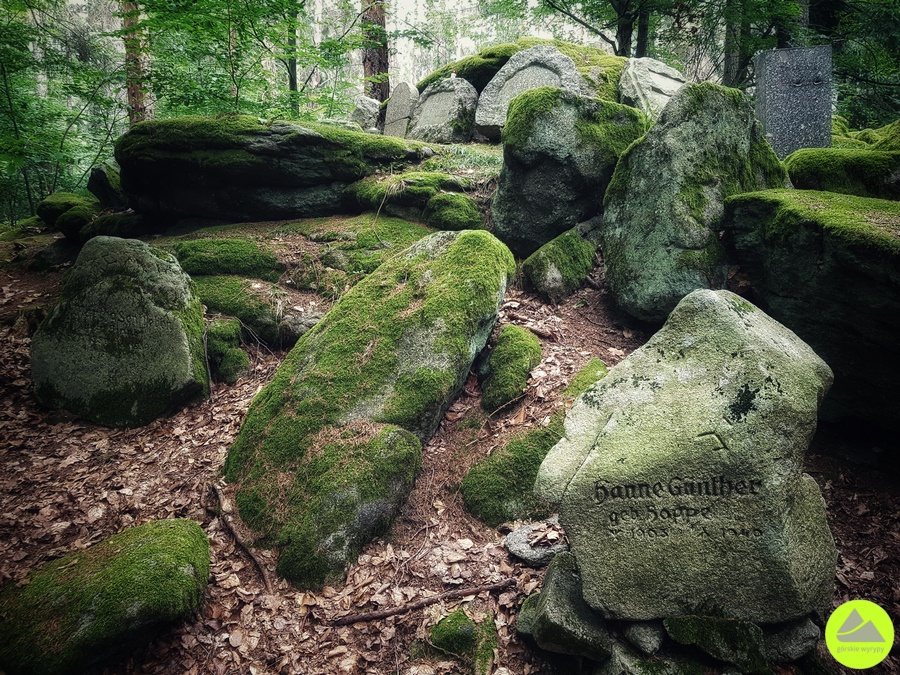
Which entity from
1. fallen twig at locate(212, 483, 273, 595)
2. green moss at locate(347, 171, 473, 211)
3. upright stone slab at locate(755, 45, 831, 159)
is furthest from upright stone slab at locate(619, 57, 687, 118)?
fallen twig at locate(212, 483, 273, 595)

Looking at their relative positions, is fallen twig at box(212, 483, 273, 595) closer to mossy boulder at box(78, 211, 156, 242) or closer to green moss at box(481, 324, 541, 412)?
green moss at box(481, 324, 541, 412)

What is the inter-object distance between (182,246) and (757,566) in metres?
8.78

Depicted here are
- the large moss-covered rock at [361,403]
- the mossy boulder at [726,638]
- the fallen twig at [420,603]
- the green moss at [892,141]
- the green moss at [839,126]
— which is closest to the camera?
the mossy boulder at [726,638]

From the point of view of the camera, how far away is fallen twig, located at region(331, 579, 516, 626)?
3.67 meters

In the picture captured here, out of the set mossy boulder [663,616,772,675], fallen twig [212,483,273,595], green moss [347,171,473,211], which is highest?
green moss [347,171,473,211]

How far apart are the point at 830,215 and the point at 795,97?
5281 millimetres

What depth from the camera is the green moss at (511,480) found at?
4355 mm

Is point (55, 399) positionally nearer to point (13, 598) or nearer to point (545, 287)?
point (13, 598)

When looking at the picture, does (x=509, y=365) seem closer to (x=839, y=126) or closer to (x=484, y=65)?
(x=839, y=126)

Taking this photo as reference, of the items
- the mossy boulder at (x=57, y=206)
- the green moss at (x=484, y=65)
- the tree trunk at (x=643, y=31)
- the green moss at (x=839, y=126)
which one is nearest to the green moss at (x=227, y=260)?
the mossy boulder at (x=57, y=206)

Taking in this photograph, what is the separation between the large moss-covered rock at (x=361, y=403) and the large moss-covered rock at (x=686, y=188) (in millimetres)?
1792

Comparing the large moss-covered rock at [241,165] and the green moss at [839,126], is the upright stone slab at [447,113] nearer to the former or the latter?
the large moss-covered rock at [241,165]

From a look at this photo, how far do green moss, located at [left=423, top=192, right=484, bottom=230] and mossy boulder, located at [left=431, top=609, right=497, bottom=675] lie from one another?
19.8ft

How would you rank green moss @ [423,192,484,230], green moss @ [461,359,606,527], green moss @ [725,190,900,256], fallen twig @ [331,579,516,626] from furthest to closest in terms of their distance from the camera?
green moss @ [423,192,484,230] < green moss @ [461,359,606,527] < green moss @ [725,190,900,256] < fallen twig @ [331,579,516,626]
